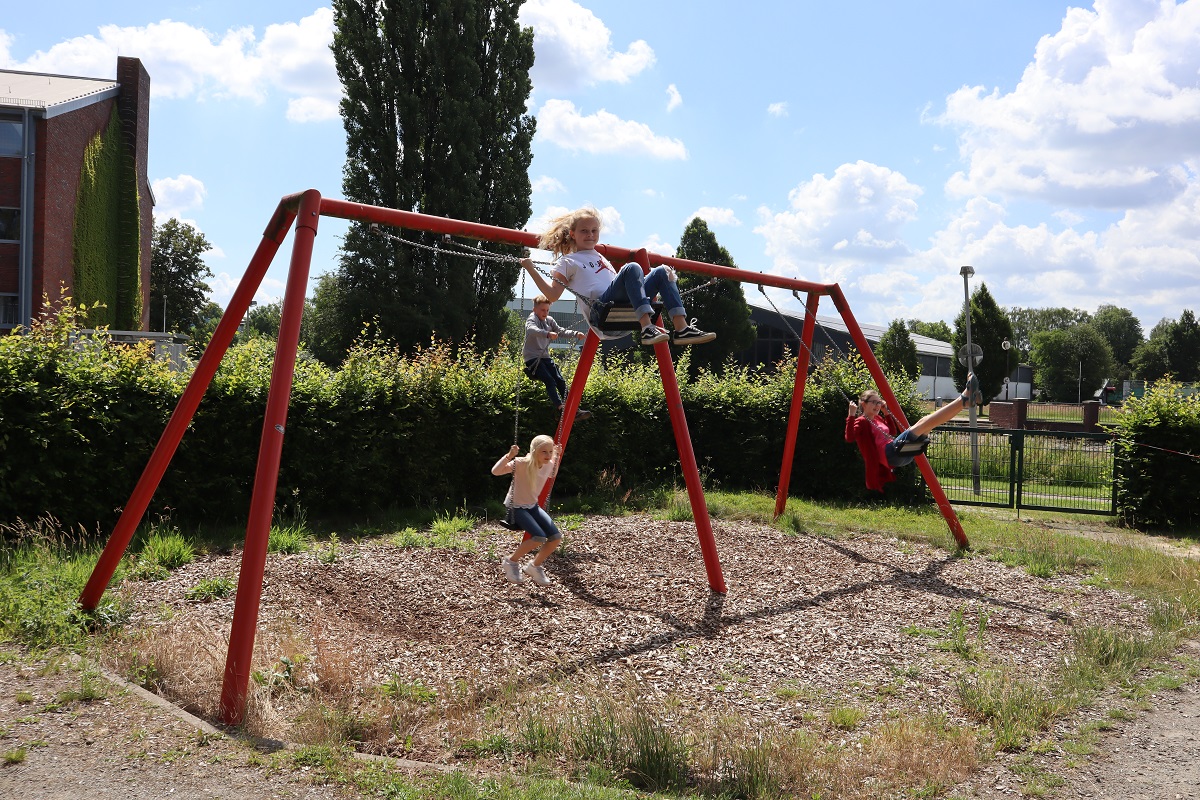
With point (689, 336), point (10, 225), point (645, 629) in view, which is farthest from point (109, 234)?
point (645, 629)

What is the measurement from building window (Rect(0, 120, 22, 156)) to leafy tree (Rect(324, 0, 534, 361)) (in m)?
8.43

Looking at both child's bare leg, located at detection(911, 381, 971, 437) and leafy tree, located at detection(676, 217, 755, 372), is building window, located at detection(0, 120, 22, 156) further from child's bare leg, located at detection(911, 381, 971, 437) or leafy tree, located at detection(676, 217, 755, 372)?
child's bare leg, located at detection(911, 381, 971, 437)

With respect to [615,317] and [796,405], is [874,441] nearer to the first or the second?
[796,405]

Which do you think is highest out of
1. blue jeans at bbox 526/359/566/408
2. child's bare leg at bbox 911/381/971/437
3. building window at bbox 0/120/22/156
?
building window at bbox 0/120/22/156

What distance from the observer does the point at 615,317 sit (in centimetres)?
655

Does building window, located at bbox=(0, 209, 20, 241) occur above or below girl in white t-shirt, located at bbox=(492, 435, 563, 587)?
above

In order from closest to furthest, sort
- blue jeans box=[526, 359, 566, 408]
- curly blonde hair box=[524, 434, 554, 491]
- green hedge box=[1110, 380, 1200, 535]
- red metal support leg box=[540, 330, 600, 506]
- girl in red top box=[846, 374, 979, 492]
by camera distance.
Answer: curly blonde hair box=[524, 434, 554, 491] → girl in red top box=[846, 374, 979, 492] → red metal support leg box=[540, 330, 600, 506] → blue jeans box=[526, 359, 566, 408] → green hedge box=[1110, 380, 1200, 535]

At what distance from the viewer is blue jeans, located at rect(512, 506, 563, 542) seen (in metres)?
6.77

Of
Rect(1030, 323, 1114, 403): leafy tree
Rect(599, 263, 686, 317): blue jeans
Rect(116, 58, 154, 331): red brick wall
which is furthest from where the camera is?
Rect(1030, 323, 1114, 403): leafy tree

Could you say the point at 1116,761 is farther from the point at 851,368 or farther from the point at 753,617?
the point at 851,368

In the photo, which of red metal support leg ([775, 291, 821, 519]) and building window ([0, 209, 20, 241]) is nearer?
red metal support leg ([775, 291, 821, 519])

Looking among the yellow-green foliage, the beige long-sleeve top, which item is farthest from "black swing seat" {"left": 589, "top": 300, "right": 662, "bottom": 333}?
the yellow-green foliage

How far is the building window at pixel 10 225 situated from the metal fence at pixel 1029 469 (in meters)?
23.9

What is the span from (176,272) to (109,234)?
69.4 feet
